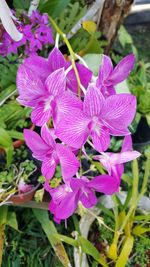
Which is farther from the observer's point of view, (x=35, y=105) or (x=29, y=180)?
(x=29, y=180)

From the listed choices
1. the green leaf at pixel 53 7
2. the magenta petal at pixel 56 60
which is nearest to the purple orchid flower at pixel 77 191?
the magenta petal at pixel 56 60

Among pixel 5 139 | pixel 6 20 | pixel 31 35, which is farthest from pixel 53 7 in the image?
pixel 6 20

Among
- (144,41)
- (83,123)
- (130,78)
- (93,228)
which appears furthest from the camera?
(144,41)

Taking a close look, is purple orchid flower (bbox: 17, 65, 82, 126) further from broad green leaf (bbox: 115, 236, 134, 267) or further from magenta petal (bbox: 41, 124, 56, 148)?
broad green leaf (bbox: 115, 236, 134, 267)

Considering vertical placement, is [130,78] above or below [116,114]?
below

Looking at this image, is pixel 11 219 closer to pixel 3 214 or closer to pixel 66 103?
pixel 3 214

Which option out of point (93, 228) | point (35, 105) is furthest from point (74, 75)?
point (93, 228)

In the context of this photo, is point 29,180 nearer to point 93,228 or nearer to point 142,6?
point 93,228
